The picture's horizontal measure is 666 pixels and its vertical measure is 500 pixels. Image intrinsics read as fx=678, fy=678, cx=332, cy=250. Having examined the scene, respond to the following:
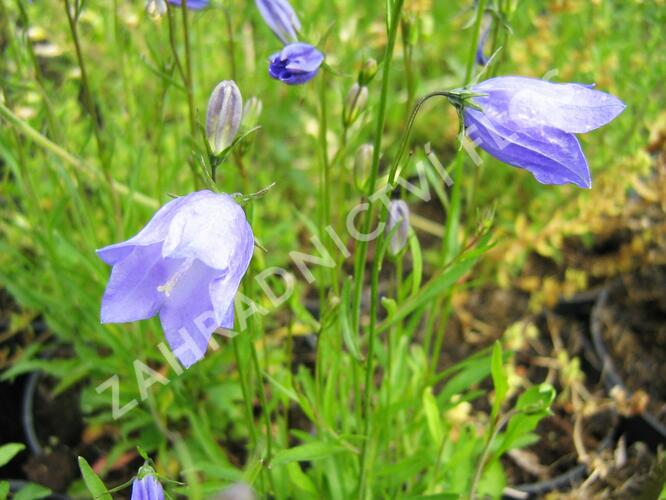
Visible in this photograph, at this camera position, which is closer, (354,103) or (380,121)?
(380,121)

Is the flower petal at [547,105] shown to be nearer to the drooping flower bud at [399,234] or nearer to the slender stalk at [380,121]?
the slender stalk at [380,121]

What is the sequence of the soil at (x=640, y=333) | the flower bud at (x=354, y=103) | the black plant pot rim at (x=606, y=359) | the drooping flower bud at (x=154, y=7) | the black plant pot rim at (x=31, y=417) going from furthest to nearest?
1. the soil at (x=640, y=333)
2. the black plant pot rim at (x=606, y=359)
3. the black plant pot rim at (x=31, y=417)
4. the drooping flower bud at (x=154, y=7)
5. the flower bud at (x=354, y=103)

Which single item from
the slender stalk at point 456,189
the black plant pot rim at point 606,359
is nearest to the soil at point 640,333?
the black plant pot rim at point 606,359

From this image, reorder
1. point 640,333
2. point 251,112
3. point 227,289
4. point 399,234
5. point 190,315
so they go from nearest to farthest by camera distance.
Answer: point 227,289 < point 190,315 < point 251,112 < point 399,234 < point 640,333

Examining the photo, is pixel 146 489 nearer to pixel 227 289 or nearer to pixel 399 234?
pixel 227 289

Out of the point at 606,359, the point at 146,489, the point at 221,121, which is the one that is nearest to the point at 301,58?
the point at 221,121

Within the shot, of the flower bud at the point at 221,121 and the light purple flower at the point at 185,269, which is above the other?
the flower bud at the point at 221,121

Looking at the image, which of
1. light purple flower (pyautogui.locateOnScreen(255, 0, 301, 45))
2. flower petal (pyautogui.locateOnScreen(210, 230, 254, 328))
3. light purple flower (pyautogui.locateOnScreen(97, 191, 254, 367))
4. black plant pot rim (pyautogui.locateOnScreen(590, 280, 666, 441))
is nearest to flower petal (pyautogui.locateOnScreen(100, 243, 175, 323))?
light purple flower (pyautogui.locateOnScreen(97, 191, 254, 367))
